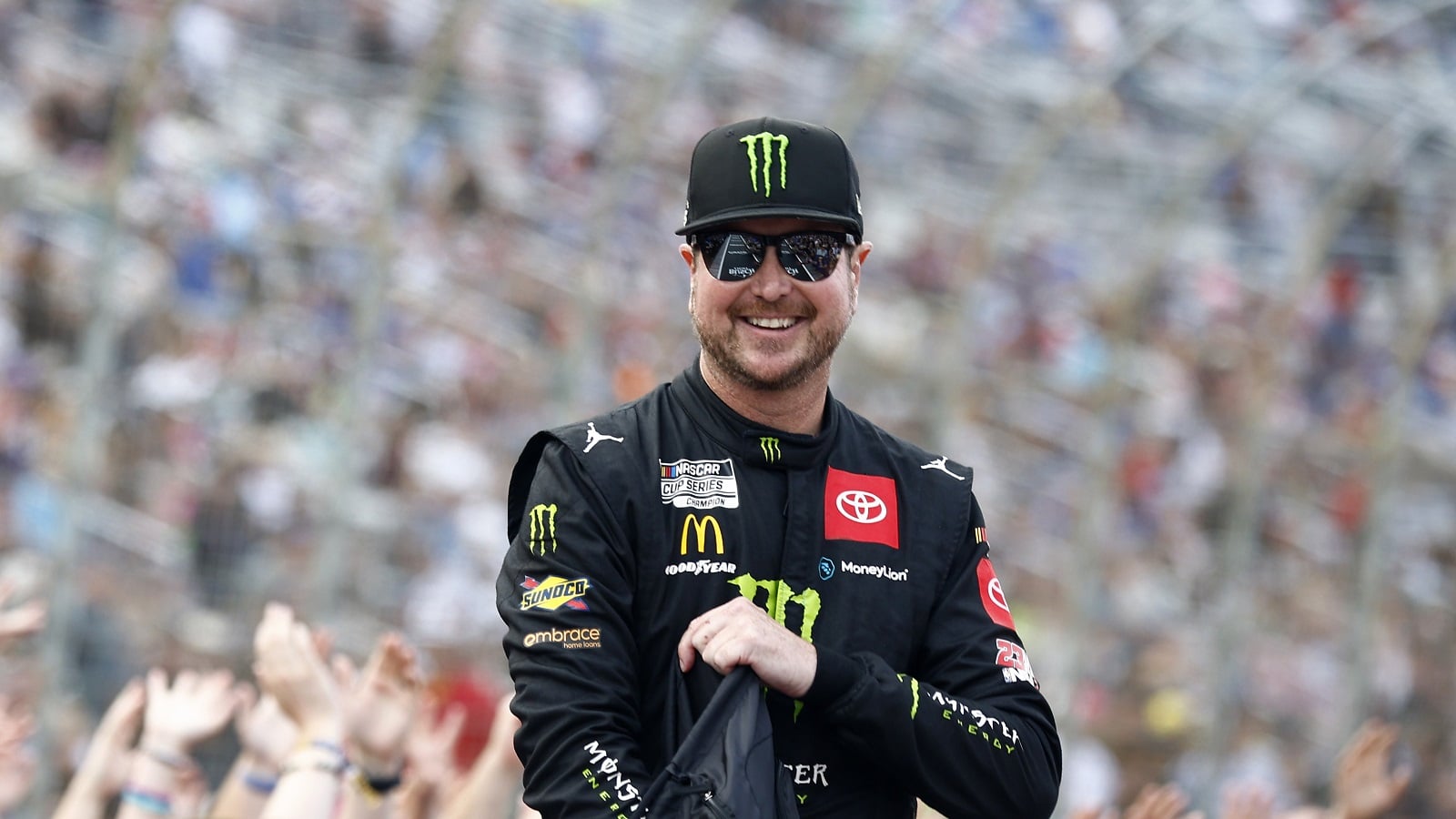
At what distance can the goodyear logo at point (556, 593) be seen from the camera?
271 cm

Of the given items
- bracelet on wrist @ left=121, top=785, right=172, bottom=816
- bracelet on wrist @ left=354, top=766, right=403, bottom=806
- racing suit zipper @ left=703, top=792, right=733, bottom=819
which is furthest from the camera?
bracelet on wrist @ left=121, top=785, right=172, bottom=816

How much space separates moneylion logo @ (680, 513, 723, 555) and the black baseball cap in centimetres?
39

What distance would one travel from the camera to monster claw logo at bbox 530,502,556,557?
2789 mm

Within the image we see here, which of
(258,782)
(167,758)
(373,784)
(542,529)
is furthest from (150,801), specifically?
(542,529)

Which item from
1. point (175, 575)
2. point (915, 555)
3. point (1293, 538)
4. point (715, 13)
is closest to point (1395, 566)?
point (1293, 538)

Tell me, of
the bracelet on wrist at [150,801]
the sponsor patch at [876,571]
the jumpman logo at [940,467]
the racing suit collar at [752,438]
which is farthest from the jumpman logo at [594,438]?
the bracelet on wrist at [150,801]

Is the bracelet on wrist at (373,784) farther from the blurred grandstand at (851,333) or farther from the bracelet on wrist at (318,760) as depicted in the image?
the blurred grandstand at (851,333)

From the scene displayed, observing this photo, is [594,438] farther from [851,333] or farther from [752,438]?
[851,333]

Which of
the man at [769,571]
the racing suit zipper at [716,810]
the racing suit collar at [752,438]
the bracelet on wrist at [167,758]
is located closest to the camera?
the racing suit zipper at [716,810]

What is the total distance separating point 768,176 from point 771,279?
140mm

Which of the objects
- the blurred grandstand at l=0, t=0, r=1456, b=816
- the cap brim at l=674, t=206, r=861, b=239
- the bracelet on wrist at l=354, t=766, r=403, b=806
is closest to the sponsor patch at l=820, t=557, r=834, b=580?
the cap brim at l=674, t=206, r=861, b=239

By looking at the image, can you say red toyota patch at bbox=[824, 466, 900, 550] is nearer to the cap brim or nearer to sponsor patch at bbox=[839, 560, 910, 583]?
sponsor patch at bbox=[839, 560, 910, 583]

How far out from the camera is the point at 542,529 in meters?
2.80

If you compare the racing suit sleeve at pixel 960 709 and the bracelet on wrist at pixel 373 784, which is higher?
the racing suit sleeve at pixel 960 709
